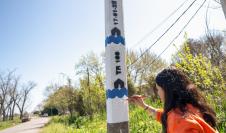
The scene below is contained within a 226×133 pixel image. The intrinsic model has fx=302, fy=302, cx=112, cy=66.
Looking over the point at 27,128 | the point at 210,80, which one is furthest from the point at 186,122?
the point at 27,128

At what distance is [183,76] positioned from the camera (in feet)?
6.93

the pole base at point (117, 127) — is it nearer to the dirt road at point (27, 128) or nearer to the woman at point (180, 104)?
the woman at point (180, 104)

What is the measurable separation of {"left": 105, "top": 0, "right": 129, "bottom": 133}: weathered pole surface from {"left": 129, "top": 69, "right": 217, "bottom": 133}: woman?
7.40ft

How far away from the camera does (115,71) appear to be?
4426mm

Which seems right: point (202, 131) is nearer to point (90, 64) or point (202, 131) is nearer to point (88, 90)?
point (88, 90)

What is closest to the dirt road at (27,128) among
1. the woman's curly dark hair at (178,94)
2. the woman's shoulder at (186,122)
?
the woman's curly dark hair at (178,94)

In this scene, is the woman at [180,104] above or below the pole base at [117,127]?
above

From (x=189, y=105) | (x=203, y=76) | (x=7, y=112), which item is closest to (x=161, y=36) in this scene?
(x=203, y=76)

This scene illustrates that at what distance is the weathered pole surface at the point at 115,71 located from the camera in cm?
433

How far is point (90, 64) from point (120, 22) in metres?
→ 28.3

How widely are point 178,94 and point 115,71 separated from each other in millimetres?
2444

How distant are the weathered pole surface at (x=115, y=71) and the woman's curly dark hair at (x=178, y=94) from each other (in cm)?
226

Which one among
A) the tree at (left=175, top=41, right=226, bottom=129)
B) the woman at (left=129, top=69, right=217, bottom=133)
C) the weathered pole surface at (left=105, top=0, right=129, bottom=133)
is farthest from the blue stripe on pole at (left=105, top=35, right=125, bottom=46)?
the tree at (left=175, top=41, right=226, bottom=129)

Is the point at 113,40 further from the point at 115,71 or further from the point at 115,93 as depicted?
the point at 115,93
